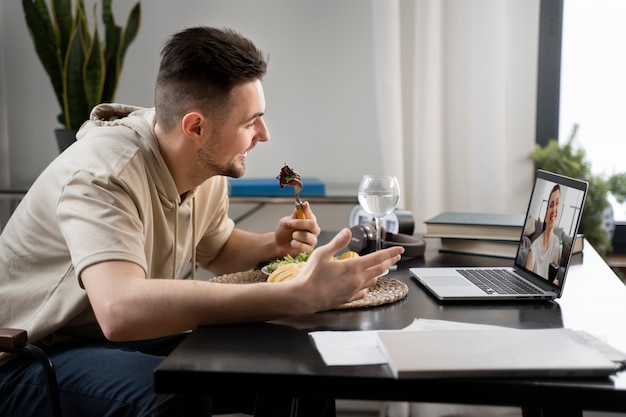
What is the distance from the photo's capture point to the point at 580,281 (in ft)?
5.26

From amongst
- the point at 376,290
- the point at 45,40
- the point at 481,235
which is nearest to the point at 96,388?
the point at 376,290

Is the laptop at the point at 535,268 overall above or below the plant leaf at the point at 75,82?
below

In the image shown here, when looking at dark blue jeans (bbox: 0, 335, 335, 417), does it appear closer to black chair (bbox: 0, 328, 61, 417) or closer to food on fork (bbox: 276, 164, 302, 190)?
black chair (bbox: 0, 328, 61, 417)

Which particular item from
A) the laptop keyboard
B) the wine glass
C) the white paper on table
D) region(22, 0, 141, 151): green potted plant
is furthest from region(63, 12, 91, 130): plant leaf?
the white paper on table

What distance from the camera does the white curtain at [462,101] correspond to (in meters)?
2.95

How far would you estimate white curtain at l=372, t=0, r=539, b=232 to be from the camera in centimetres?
295

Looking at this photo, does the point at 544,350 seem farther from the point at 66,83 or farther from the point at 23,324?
the point at 66,83

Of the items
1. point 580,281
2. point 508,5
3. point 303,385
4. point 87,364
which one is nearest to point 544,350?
point 303,385

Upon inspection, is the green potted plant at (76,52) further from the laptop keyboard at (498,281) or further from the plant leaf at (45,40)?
the laptop keyboard at (498,281)

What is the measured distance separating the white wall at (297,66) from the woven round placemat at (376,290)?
5.19 feet

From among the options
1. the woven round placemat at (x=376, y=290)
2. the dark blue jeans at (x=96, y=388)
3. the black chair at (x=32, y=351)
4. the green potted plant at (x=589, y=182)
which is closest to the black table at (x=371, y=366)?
the woven round placemat at (x=376, y=290)

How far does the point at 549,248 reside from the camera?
1.49 meters

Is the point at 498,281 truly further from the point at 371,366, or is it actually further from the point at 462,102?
the point at 462,102

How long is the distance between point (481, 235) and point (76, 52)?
1.71 metres
